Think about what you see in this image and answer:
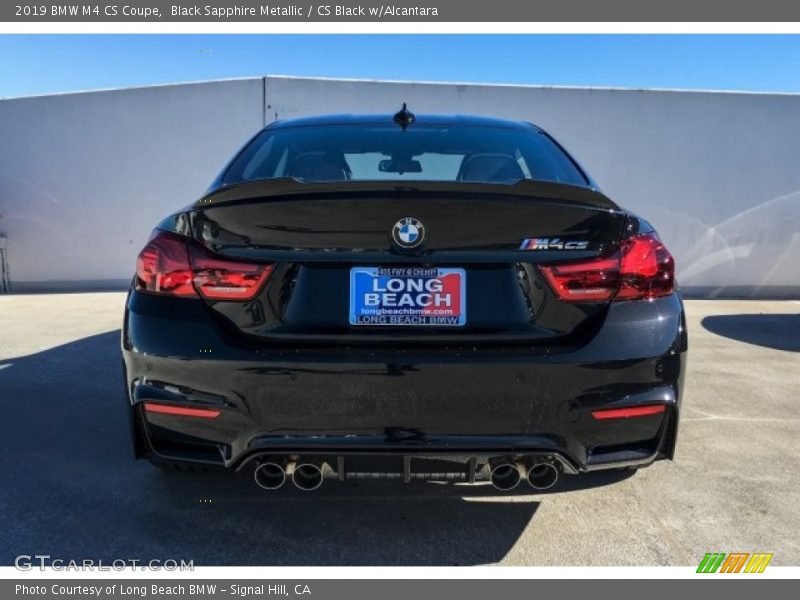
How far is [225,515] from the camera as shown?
2.37m

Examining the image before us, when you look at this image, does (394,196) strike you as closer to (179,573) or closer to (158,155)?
(179,573)

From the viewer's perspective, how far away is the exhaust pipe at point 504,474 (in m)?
1.83

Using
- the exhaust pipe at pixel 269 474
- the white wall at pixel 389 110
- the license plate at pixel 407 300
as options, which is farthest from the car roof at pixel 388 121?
the white wall at pixel 389 110

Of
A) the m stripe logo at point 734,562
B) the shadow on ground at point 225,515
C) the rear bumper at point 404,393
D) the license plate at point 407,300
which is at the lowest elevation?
the shadow on ground at point 225,515

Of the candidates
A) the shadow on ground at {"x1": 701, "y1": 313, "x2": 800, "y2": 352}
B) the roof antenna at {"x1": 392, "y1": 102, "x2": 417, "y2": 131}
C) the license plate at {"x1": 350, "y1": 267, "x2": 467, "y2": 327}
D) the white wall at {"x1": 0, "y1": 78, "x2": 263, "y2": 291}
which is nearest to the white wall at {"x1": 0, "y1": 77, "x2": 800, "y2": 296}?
the white wall at {"x1": 0, "y1": 78, "x2": 263, "y2": 291}

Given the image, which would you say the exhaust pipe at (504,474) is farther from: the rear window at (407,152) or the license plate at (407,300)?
the rear window at (407,152)

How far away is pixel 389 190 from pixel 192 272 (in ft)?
2.25

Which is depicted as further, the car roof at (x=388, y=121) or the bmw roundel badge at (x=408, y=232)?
the car roof at (x=388, y=121)

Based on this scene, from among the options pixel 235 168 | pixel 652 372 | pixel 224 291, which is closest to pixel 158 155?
pixel 235 168

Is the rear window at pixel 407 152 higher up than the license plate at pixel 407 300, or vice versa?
the rear window at pixel 407 152

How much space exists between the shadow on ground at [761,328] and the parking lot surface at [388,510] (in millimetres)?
2912

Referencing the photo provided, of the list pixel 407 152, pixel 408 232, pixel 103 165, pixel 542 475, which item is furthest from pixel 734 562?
pixel 103 165

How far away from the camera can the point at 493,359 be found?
5.78 feet

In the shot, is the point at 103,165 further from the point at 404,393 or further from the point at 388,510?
the point at 404,393
